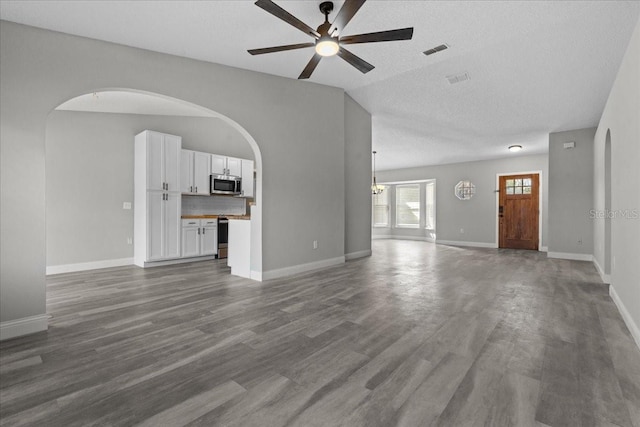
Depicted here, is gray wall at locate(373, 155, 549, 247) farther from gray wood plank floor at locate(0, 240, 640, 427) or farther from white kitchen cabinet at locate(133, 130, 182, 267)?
white kitchen cabinet at locate(133, 130, 182, 267)

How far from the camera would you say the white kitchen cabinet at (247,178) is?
6.98 meters

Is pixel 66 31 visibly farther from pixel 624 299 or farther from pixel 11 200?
pixel 624 299

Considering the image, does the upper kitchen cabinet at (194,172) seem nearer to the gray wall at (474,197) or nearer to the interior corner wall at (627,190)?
the interior corner wall at (627,190)

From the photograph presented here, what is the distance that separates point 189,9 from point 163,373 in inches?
117

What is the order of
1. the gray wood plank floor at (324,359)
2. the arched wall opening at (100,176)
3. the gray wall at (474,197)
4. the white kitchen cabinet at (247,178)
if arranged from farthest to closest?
1. the gray wall at (474,197)
2. the white kitchen cabinet at (247,178)
3. the arched wall opening at (100,176)
4. the gray wood plank floor at (324,359)

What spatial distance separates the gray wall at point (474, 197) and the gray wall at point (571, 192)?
1837 mm

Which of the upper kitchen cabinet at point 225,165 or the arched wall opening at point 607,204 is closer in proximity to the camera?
the arched wall opening at point 607,204

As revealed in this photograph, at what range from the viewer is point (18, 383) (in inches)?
69.9

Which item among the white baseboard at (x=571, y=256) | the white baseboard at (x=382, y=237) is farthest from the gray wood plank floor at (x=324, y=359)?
the white baseboard at (x=382, y=237)

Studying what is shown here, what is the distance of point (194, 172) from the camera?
608cm

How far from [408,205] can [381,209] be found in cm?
108

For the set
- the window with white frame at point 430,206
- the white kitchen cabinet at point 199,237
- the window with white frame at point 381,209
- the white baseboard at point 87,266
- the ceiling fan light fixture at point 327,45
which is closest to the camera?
the ceiling fan light fixture at point 327,45

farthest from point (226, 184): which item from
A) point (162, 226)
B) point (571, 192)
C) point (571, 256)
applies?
point (571, 256)

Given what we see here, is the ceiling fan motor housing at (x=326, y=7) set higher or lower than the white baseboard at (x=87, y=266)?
higher
